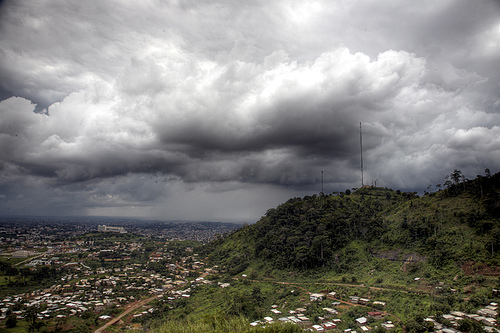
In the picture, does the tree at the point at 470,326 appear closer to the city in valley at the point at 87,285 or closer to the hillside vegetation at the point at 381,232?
the hillside vegetation at the point at 381,232

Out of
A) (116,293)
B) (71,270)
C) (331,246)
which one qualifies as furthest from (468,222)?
(71,270)

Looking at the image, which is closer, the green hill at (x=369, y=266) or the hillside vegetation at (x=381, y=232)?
the green hill at (x=369, y=266)

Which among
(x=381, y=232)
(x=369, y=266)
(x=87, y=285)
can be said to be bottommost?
(x=87, y=285)

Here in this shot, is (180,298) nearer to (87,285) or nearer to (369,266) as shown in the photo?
(87,285)

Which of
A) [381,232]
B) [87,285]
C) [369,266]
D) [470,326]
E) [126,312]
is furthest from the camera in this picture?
[87,285]

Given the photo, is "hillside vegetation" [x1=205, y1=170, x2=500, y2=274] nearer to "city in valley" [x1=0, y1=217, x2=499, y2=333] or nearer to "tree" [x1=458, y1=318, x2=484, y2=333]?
"city in valley" [x1=0, y1=217, x2=499, y2=333]

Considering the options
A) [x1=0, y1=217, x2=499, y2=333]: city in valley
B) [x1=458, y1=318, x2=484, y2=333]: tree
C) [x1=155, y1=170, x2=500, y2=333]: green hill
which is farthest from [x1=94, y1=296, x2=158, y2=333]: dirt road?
[x1=458, y1=318, x2=484, y2=333]: tree

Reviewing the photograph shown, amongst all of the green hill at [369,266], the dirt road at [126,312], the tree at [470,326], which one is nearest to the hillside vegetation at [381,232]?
the green hill at [369,266]

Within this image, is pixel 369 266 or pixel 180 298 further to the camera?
pixel 180 298

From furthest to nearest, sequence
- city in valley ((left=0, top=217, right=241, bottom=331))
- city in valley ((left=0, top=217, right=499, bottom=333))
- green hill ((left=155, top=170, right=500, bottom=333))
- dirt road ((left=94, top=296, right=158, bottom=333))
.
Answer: city in valley ((left=0, top=217, right=241, bottom=331)), dirt road ((left=94, top=296, right=158, bottom=333)), green hill ((left=155, top=170, right=500, bottom=333)), city in valley ((left=0, top=217, right=499, bottom=333))

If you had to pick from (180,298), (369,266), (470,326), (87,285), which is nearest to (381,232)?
(369,266)
